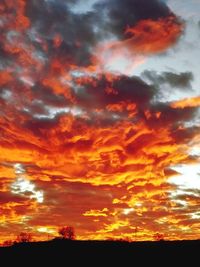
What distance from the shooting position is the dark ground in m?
22.6

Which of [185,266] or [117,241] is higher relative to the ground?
[117,241]

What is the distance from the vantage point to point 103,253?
2416 cm

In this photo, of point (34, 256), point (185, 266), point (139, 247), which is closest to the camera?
point (185, 266)

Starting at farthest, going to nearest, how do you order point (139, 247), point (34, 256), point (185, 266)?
point (34, 256) < point (139, 247) < point (185, 266)

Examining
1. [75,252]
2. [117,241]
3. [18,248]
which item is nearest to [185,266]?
[117,241]

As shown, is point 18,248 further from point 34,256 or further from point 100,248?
point 100,248

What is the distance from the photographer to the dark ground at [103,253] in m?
22.6

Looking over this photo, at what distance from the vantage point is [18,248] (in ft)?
86.7

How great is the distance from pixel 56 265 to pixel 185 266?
7159 mm

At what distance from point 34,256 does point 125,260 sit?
5791 millimetres

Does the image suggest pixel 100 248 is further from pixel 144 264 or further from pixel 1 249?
pixel 1 249

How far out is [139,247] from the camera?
2366 centimetres

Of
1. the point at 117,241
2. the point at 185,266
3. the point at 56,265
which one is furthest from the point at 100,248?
the point at 185,266

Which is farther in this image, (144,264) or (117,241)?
(117,241)
